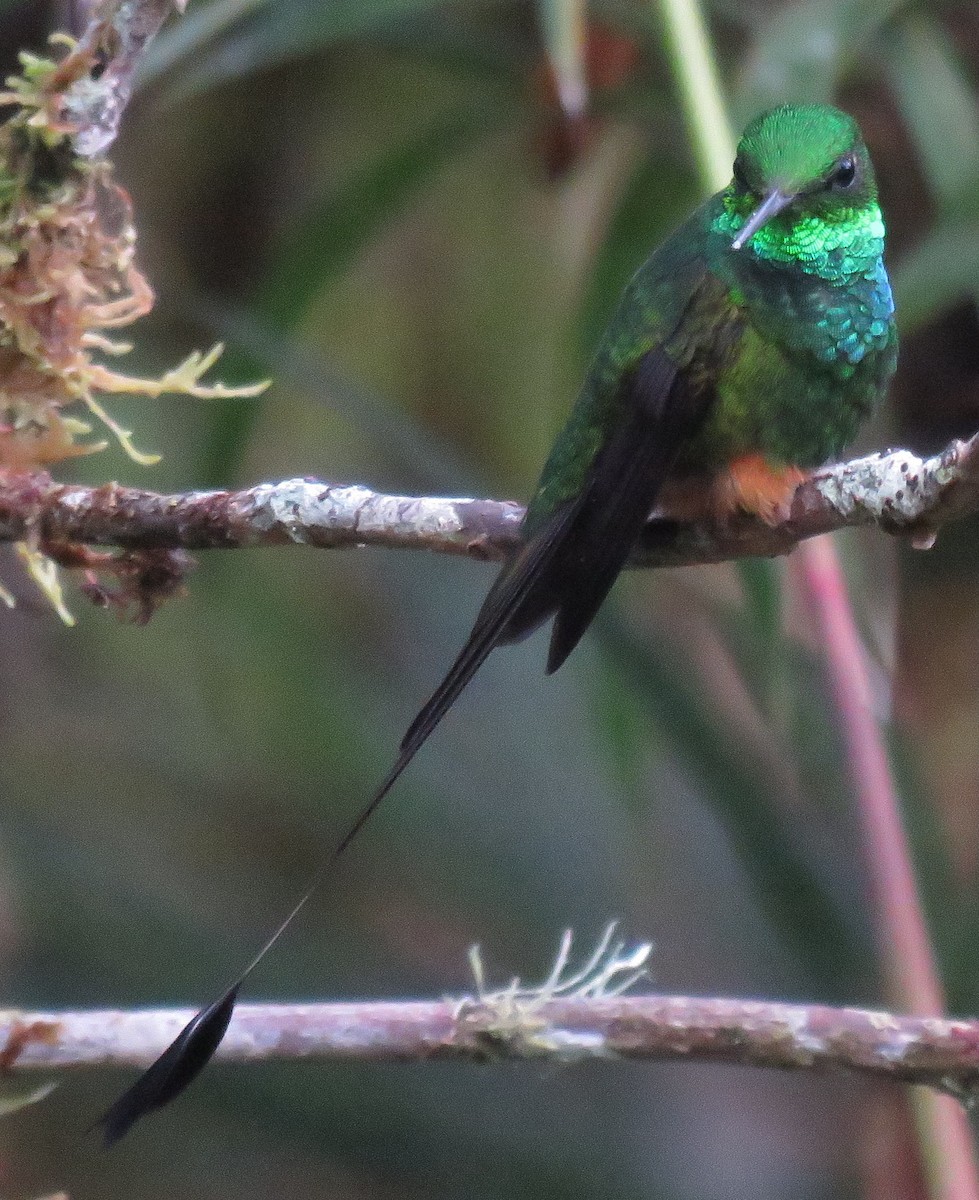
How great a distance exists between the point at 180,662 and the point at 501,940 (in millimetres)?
1091

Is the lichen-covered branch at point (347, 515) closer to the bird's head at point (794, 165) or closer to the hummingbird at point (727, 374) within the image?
the hummingbird at point (727, 374)

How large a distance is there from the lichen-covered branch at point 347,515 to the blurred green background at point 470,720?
44 cm

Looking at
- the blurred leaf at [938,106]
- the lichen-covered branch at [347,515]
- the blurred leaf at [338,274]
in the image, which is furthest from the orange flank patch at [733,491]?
the blurred leaf at [338,274]

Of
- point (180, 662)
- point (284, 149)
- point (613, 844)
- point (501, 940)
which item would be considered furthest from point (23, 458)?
point (284, 149)

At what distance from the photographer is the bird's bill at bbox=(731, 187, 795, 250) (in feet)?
5.58

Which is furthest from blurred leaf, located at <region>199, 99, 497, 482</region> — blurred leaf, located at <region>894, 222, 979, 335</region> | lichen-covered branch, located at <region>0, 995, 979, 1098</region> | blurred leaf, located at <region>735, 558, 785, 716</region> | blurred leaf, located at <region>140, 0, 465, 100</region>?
lichen-covered branch, located at <region>0, 995, 979, 1098</region>

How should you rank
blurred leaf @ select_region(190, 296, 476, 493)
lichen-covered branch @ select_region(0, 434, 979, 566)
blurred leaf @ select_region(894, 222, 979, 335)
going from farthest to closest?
blurred leaf @ select_region(190, 296, 476, 493) < blurred leaf @ select_region(894, 222, 979, 335) < lichen-covered branch @ select_region(0, 434, 979, 566)

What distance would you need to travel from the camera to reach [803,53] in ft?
7.24

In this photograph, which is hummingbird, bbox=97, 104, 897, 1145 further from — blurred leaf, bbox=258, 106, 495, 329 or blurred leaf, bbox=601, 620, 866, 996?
blurred leaf, bbox=258, 106, 495, 329

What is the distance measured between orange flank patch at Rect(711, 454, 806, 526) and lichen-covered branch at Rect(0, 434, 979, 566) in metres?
0.15

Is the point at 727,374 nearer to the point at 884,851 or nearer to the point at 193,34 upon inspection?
the point at 884,851

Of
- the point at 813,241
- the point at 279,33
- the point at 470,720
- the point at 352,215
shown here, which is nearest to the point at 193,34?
the point at 279,33

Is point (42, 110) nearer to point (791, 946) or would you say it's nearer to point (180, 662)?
point (791, 946)

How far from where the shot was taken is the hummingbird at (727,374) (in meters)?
1.61
